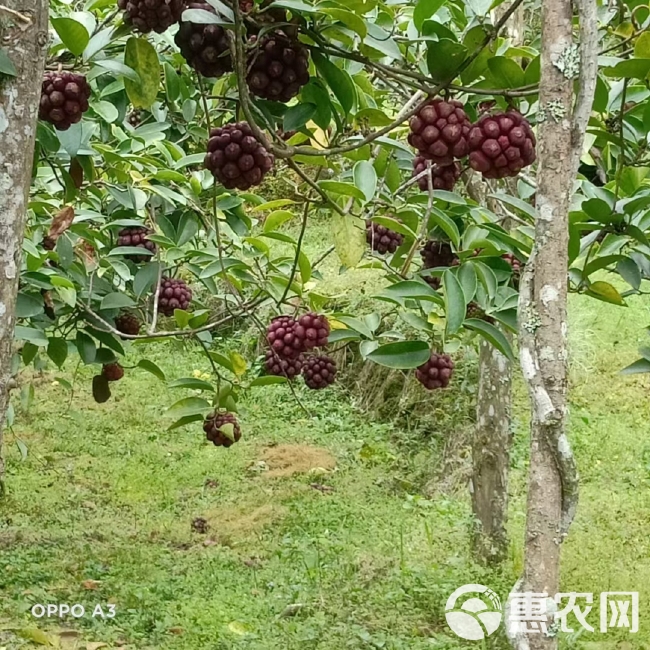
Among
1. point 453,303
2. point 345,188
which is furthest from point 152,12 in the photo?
point 453,303

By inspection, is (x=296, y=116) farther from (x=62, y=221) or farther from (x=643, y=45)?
(x=62, y=221)

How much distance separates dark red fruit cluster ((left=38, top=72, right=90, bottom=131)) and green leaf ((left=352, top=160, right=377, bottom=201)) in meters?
0.48

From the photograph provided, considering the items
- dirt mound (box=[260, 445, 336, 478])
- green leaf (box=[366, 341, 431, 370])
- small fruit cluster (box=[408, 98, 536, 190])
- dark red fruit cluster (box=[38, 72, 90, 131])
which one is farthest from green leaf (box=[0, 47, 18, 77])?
dirt mound (box=[260, 445, 336, 478])

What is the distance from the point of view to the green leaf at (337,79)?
4.44 ft

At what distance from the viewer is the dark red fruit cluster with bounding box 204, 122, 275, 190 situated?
1.37 m

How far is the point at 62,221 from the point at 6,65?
807mm

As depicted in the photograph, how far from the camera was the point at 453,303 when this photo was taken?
138cm

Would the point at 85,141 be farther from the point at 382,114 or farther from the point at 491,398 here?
the point at 491,398

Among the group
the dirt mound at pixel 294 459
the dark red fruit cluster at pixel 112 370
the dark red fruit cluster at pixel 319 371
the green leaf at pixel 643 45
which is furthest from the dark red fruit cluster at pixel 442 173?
the dirt mound at pixel 294 459

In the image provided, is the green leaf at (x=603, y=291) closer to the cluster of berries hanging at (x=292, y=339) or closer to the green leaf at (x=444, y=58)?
the green leaf at (x=444, y=58)

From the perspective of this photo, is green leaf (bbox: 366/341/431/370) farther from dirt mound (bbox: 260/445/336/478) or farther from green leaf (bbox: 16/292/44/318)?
dirt mound (bbox: 260/445/336/478)

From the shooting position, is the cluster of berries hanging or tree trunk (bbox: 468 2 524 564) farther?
tree trunk (bbox: 468 2 524 564)

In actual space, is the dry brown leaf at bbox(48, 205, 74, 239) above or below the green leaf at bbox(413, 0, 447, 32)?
below

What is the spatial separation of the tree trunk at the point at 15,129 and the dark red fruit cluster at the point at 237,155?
1.19 feet
